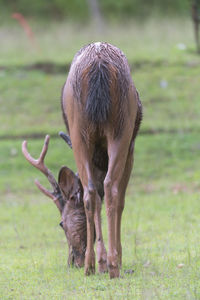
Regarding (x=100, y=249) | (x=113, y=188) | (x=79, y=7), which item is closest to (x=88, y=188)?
(x=113, y=188)

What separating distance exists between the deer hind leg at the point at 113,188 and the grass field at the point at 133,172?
204 mm

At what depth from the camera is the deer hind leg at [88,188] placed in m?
6.27

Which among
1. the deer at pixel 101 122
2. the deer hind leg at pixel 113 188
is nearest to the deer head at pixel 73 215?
the deer at pixel 101 122

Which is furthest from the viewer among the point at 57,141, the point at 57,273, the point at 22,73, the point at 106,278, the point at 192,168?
the point at 22,73

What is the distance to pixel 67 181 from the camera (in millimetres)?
6988

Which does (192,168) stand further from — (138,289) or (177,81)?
(138,289)

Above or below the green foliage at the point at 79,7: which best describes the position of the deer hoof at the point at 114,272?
above

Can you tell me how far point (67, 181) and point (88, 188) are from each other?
0.76 metres

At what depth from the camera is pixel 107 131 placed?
623 cm

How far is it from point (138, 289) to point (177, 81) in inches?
545

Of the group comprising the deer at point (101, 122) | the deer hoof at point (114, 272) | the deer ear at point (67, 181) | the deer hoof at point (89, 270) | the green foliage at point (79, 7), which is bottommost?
the green foliage at point (79, 7)

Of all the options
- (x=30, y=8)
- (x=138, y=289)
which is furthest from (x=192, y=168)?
(x=30, y=8)

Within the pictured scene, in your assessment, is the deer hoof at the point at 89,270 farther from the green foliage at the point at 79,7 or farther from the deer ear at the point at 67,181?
the green foliage at the point at 79,7

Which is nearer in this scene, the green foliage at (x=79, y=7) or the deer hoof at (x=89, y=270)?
the deer hoof at (x=89, y=270)
